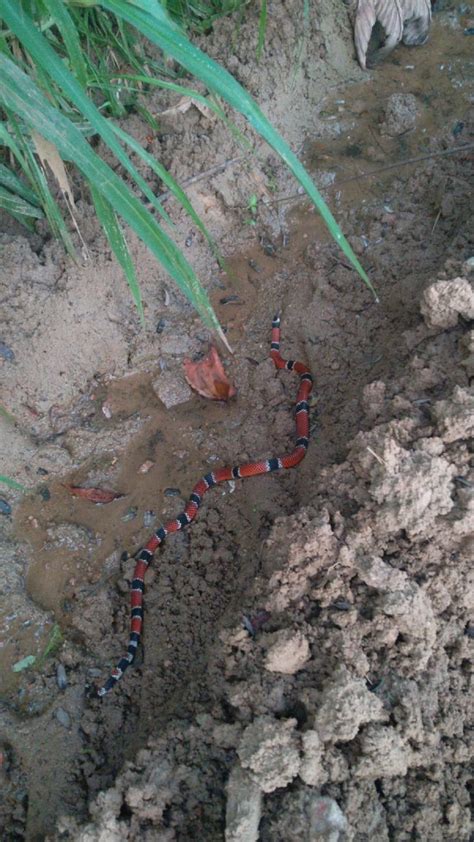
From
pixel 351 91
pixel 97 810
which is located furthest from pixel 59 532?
pixel 351 91

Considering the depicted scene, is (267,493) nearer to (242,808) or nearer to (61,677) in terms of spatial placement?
(61,677)

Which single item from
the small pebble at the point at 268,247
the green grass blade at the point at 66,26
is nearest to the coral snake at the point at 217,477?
the small pebble at the point at 268,247

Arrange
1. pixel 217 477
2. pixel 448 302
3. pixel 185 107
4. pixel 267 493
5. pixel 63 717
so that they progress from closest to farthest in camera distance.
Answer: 1. pixel 448 302
2. pixel 63 717
3. pixel 267 493
4. pixel 217 477
5. pixel 185 107

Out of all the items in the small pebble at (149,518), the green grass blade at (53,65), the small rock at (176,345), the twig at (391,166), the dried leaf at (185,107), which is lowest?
the small pebble at (149,518)

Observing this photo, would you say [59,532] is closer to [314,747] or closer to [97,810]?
[97,810]

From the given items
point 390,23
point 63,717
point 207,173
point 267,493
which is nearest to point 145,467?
point 267,493

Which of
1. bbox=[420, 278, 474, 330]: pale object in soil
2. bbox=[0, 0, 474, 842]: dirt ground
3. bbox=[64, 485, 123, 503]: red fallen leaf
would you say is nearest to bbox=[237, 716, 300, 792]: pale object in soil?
bbox=[0, 0, 474, 842]: dirt ground

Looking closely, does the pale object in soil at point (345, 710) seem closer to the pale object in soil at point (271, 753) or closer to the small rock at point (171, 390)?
the pale object in soil at point (271, 753)
